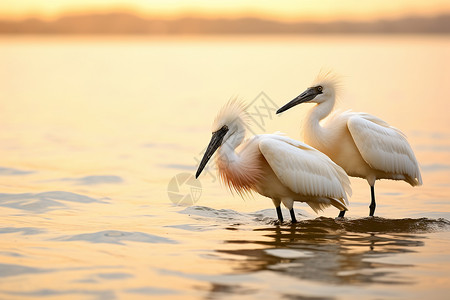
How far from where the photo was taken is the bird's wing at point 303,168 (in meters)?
9.37

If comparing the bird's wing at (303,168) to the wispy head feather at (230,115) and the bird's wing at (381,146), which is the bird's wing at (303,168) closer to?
the wispy head feather at (230,115)

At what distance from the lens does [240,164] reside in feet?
31.2

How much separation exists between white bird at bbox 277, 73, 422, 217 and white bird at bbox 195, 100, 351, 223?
2.48ft

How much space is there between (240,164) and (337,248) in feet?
5.76

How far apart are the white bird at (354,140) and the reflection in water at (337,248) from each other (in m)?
0.62

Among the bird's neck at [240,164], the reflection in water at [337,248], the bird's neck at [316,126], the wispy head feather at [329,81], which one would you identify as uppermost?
the wispy head feather at [329,81]

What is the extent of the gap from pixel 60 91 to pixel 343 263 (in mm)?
27936

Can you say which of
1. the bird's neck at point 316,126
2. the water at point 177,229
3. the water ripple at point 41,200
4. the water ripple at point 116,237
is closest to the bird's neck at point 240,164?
the water at point 177,229

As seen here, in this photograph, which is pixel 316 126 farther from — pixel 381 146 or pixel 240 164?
pixel 240 164

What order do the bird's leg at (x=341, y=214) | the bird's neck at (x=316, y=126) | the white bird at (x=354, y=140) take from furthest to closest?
the bird's neck at (x=316, y=126), the white bird at (x=354, y=140), the bird's leg at (x=341, y=214)

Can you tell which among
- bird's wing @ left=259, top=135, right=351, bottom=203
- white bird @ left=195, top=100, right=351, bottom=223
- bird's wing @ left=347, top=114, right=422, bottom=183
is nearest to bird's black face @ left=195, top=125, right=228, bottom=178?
white bird @ left=195, top=100, right=351, bottom=223

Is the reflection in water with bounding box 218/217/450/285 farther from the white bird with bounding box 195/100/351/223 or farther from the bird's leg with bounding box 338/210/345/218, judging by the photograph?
the white bird with bounding box 195/100/351/223

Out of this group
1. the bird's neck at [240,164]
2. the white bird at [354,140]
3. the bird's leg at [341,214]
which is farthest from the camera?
the white bird at [354,140]

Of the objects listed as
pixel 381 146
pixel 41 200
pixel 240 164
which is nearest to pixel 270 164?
pixel 240 164
